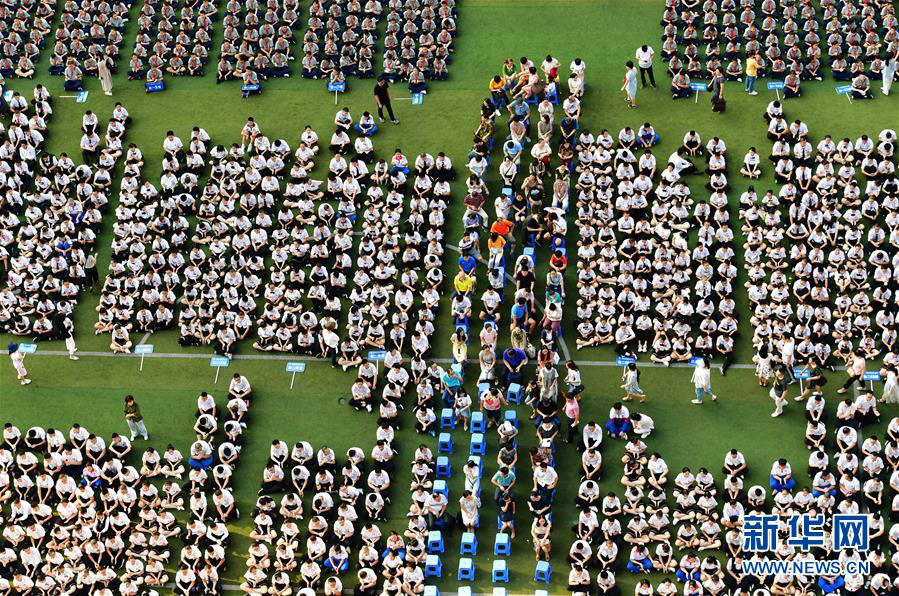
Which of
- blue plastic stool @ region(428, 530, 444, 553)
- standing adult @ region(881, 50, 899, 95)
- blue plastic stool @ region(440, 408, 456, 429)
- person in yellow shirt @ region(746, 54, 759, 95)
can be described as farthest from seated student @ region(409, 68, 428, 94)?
blue plastic stool @ region(428, 530, 444, 553)

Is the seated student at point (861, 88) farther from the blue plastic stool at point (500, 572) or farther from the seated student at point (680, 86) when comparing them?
the blue plastic stool at point (500, 572)

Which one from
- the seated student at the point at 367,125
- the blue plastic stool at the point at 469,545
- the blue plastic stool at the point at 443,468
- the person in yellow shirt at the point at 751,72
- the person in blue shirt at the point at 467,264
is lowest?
the blue plastic stool at the point at 469,545

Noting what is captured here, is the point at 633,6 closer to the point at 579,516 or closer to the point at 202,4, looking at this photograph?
the point at 202,4

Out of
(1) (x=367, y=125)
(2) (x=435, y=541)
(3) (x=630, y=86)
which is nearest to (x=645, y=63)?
(3) (x=630, y=86)

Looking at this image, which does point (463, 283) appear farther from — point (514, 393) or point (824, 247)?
point (824, 247)

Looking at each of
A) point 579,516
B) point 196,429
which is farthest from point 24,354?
point 579,516

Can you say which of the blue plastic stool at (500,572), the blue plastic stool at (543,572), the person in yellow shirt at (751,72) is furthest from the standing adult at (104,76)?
the blue plastic stool at (543,572)
